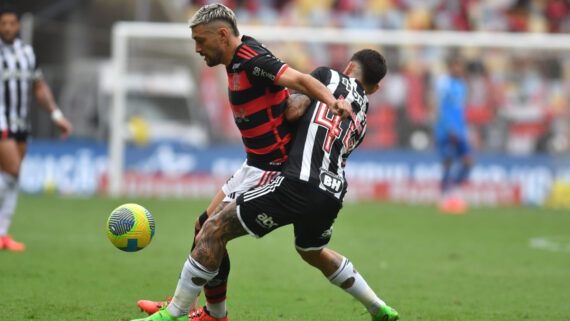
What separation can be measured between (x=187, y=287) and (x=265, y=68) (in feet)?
4.87

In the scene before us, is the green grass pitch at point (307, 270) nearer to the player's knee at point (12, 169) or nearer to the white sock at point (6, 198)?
the white sock at point (6, 198)

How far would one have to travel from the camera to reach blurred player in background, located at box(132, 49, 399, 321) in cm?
519

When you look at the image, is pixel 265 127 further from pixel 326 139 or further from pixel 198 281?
pixel 198 281

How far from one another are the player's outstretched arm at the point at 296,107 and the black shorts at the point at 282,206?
0.44 meters

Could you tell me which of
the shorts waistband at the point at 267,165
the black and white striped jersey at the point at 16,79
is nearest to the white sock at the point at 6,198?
the black and white striped jersey at the point at 16,79

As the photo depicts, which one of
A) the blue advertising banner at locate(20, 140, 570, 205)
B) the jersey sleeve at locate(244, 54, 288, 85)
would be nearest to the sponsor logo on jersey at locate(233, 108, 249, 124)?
the jersey sleeve at locate(244, 54, 288, 85)

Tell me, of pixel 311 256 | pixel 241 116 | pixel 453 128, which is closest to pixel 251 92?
pixel 241 116

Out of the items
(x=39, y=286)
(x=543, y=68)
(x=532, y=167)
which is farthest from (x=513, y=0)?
(x=39, y=286)

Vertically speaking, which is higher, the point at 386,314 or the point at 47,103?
the point at 47,103

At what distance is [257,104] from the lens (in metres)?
5.35

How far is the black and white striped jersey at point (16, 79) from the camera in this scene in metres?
9.70

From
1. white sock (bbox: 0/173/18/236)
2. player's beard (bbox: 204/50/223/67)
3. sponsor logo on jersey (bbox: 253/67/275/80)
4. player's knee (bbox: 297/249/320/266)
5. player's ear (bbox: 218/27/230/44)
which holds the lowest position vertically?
white sock (bbox: 0/173/18/236)

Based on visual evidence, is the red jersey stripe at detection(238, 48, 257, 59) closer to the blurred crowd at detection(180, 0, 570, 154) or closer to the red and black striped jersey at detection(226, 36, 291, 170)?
the red and black striped jersey at detection(226, 36, 291, 170)

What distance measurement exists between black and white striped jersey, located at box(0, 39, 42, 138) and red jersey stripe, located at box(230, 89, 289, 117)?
513 centimetres
